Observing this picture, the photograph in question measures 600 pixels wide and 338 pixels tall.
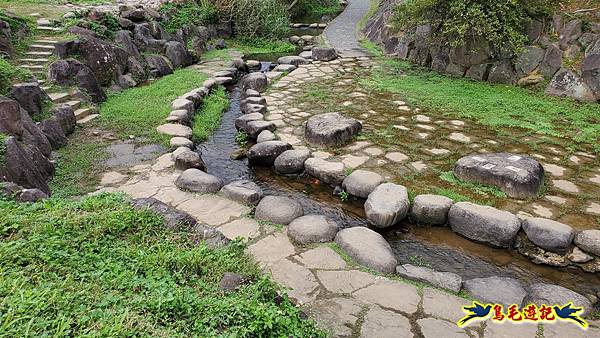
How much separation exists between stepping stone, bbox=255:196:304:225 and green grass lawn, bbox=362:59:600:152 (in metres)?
4.13

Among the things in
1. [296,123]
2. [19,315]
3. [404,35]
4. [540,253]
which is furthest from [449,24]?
[19,315]

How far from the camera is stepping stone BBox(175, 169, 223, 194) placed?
5.07 metres

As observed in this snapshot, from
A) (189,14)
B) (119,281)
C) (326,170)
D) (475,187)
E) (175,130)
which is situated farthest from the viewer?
(189,14)

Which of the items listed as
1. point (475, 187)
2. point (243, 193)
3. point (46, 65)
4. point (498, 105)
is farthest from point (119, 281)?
point (498, 105)

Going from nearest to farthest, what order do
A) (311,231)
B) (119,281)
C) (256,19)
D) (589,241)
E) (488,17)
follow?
(119,281)
(589,241)
(311,231)
(488,17)
(256,19)

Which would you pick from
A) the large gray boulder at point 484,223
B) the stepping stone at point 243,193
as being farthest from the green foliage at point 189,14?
Answer: the large gray boulder at point 484,223

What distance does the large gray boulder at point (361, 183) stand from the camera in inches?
204

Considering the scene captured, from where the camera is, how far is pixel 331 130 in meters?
6.41

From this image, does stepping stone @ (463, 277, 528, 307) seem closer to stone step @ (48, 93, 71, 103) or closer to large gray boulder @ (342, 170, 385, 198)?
large gray boulder @ (342, 170, 385, 198)

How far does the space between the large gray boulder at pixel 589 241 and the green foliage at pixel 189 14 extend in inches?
454

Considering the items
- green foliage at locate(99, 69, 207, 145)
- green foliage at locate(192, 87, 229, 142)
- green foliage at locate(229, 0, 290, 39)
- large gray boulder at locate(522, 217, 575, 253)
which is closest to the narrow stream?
large gray boulder at locate(522, 217, 575, 253)

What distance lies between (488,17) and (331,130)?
4.59 metres

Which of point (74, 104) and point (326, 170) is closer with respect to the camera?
point (326, 170)

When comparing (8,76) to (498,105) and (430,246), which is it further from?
(498,105)
